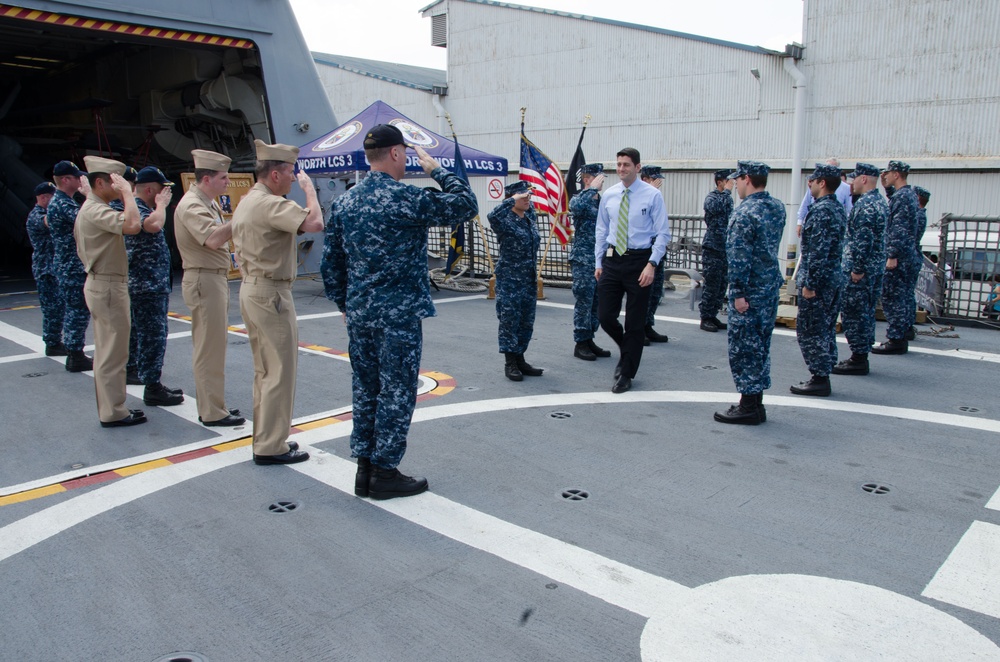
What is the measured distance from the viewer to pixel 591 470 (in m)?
4.53

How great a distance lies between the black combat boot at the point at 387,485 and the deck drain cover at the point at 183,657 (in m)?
1.48

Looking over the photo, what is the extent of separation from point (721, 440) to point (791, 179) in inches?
528

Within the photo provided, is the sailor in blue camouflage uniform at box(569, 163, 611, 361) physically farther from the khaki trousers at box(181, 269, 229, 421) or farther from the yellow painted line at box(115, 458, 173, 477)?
the yellow painted line at box(115, 458, 173, 477)

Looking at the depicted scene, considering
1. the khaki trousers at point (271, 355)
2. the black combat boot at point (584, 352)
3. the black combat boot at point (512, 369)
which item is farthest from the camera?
the black combat boot at point (584, 352)

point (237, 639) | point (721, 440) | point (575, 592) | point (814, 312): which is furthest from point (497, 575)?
point (814, 312)

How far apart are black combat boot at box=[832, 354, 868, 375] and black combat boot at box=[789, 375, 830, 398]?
79 cm

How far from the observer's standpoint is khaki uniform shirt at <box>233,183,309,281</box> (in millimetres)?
4398

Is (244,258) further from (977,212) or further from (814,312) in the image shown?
(977,212)

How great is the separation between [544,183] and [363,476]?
7.17 metres

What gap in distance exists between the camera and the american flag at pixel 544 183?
34.4ft

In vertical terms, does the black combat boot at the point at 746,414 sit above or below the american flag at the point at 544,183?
below

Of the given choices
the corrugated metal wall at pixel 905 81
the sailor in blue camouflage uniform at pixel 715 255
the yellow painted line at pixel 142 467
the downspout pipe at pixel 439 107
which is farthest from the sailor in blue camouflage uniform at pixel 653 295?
the downspout pipe at pixel 439 107

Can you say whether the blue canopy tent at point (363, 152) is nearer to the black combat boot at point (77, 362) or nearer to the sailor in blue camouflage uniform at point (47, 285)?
the sailor in blue camouflage uniform at point (47, 285)

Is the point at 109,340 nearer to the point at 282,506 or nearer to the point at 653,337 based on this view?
the point at 282,506
